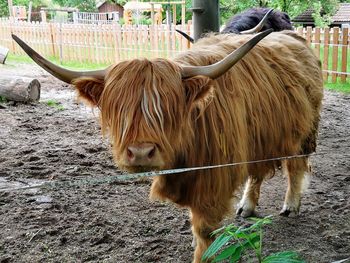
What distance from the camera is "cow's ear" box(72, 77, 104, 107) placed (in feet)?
7.87

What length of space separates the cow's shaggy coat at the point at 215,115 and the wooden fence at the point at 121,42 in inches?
321

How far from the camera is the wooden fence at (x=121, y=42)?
37.4 ft

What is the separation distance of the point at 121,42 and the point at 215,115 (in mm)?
12875

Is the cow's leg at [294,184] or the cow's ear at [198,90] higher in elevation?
the cow's ear at [198,90]

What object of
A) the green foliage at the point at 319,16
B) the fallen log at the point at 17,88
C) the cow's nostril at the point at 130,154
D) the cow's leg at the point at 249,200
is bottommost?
the cow's leg at the point at 249,200

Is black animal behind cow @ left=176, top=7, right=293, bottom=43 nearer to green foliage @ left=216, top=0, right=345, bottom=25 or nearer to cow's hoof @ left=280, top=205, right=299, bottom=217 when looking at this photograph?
cow's hoof @ left=280, top=205, right=299, bottom=217

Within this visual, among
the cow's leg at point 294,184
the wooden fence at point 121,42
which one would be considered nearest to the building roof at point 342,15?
the wooden fence at point 121,42

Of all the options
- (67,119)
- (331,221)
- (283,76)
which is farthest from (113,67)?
(67,119)

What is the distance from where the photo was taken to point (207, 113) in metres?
2.60

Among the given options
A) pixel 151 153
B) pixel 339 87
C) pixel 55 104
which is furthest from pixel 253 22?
pixel 339 87

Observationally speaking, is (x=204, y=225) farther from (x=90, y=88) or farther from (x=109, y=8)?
(x=109, y=8)

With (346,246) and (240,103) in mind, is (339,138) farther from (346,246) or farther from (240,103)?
(240,103)

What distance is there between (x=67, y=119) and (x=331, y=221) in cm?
490

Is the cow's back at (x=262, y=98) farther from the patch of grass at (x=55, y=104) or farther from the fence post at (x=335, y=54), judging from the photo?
the fence post at (x=335, y=54)
